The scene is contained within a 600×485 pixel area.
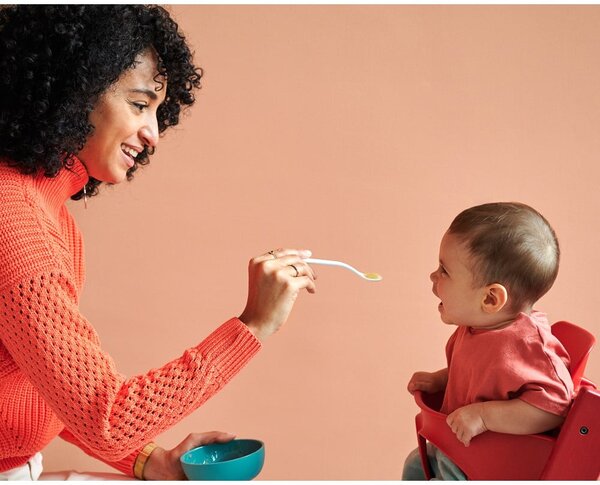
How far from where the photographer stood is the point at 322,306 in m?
1.97

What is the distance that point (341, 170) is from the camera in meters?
1.96

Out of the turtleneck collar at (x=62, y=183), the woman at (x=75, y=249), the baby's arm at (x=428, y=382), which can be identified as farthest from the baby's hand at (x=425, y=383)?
the turtleneck collar at (x=62, y=183)

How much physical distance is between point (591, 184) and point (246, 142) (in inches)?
34.9

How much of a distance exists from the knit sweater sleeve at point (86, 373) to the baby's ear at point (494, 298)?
354 mm

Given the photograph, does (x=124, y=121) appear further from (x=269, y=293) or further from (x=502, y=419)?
(x=502, y=419)

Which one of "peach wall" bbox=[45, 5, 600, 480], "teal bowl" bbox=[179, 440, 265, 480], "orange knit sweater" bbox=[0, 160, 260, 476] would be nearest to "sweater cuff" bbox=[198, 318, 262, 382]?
"orange knit sweater" bbox=[0, 160, 260, 476]

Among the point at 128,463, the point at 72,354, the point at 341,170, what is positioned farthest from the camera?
the point at 341,170

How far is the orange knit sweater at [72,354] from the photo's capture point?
1.08 meters

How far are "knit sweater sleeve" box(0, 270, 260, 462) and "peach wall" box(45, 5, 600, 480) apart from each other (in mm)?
827

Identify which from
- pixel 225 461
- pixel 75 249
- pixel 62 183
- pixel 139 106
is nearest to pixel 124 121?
pixel 139 106

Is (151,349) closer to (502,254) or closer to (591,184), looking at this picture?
(502,254)

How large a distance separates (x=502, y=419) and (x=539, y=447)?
64 mm

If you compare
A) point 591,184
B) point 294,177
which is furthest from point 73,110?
point 591,184

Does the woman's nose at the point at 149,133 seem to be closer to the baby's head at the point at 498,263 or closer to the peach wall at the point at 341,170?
the baby's head at the point at 498,263
